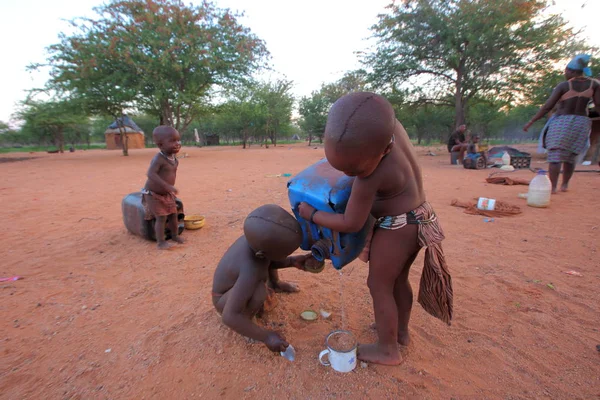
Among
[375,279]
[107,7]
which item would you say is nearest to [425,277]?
[375,279]

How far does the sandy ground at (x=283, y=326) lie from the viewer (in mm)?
1505

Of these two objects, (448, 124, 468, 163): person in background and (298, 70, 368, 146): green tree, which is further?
(298, 70, 368, 146): green tree

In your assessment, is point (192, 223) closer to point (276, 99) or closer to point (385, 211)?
point (385, 211)

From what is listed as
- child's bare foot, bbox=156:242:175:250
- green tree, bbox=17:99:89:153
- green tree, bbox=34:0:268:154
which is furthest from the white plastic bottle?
green tree, bbox=17:99:89:153

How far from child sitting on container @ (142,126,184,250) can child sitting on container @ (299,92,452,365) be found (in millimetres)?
2462

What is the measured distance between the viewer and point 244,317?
168cm

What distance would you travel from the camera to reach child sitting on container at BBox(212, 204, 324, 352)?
5.38 ft

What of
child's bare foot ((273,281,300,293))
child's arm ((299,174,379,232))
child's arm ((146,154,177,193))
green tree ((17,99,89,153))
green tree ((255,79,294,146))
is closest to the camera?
child's arm ((299,174,379,232))

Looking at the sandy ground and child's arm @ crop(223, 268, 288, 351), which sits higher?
child's arm @ crop(223, 268, 288, 351)

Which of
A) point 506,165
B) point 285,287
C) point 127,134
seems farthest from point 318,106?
point 285,287

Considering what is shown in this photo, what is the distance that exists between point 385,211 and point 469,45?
47.4 feet

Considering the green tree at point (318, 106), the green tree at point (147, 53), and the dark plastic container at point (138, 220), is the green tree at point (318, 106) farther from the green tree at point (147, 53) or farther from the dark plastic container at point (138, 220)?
the dark plastic container at point (138, 220)

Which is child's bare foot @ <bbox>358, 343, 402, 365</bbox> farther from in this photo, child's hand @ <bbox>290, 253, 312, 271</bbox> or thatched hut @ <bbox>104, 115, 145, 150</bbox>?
thatched hut @ <bbox>104, 115, 145, 150</bbox>

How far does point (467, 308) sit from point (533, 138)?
→ 141 feet
